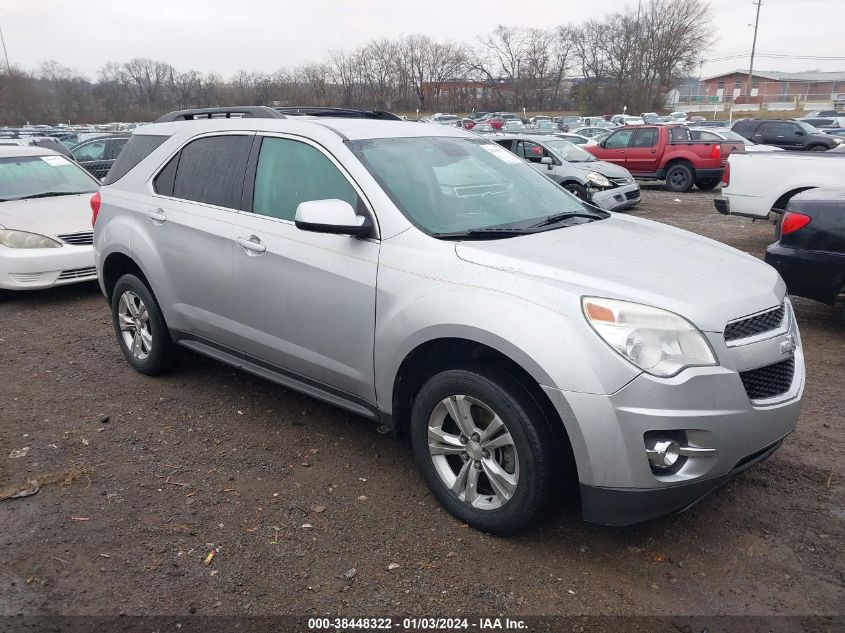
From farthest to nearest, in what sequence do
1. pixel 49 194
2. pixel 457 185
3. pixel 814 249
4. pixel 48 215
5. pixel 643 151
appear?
pixel 643 151 < pixel 49 194 < pixel 48 215 < pixel 814 249 < pixel 457 185

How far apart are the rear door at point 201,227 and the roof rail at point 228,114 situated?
23 centimetres

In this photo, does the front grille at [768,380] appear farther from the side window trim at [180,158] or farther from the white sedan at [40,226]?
the white sedan at [40,226]

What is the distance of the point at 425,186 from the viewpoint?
3.44m

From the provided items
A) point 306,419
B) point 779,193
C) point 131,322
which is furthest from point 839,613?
point 779,193

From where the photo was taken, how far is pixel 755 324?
108 inches

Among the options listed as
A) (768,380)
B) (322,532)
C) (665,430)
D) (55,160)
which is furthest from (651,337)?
(55,160)

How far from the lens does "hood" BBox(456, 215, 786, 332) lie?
8.54 ft

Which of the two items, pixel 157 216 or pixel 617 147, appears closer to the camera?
pixel 157 216

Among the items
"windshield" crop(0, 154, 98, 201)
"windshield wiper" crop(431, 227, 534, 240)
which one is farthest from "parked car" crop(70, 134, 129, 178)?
"windshield wiper" crop(431, 227, 534, 240)

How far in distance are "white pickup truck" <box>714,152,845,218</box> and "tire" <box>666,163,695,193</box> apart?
7.64 m

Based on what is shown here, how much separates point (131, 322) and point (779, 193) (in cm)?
841

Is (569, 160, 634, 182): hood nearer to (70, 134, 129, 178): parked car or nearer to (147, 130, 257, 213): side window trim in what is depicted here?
(70, 134, 129, 178): parked car

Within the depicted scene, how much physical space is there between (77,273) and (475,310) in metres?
5.98

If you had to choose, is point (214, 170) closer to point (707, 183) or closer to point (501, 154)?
point (501, 154)
